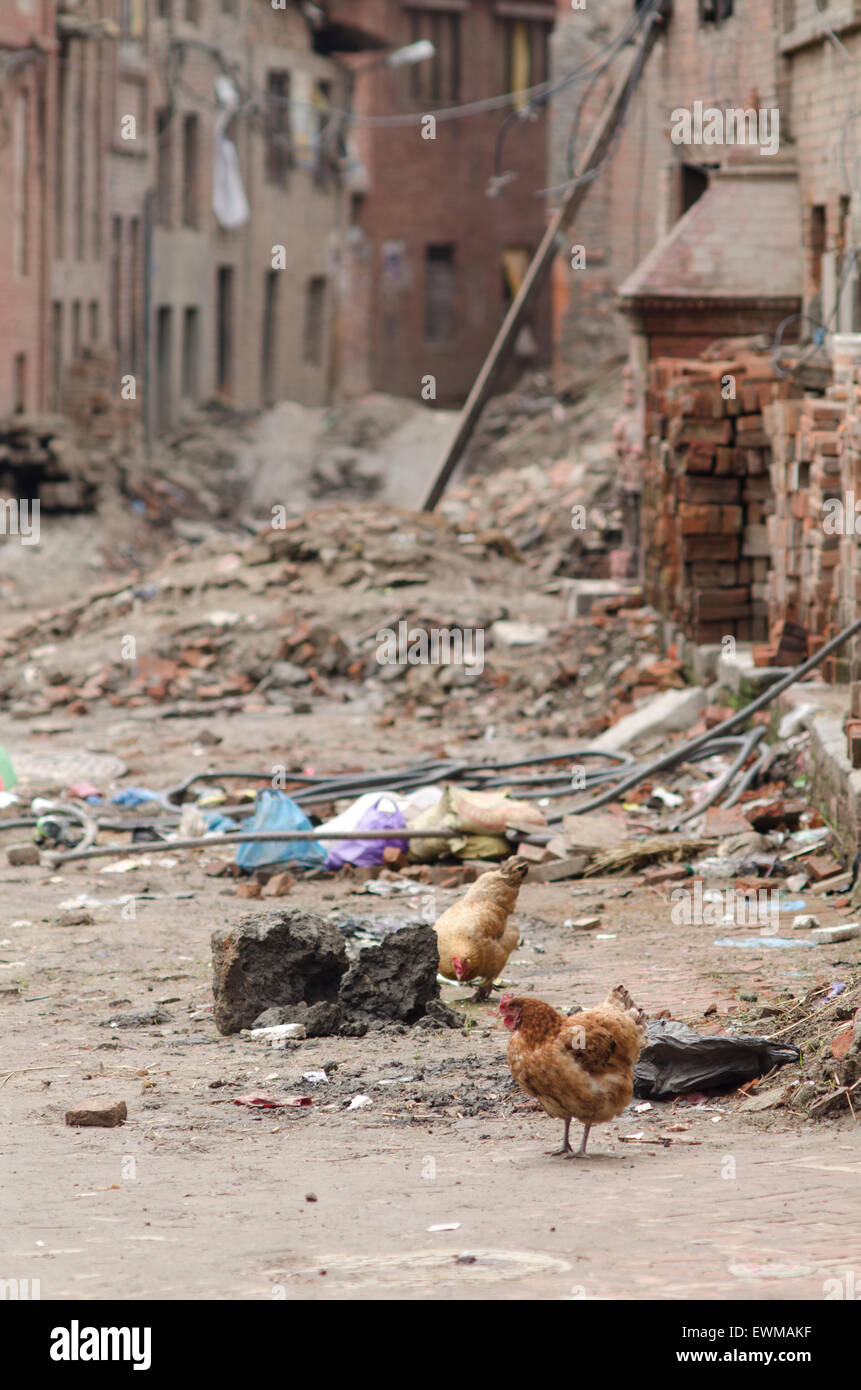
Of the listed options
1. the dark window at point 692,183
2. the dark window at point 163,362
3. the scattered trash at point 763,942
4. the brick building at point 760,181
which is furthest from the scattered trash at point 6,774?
the dark window at point 163,362

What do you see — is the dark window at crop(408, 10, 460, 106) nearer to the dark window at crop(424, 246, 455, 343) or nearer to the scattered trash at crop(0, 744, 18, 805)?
the dark window at crop(424, 246, 455, 343)

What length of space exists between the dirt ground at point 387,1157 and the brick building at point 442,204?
3779 centimetres

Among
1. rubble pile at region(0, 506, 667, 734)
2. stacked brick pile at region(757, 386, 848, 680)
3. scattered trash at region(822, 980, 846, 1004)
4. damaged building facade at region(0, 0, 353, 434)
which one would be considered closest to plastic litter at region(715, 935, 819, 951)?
scattered trash at region(822, 980, 846, 1004)

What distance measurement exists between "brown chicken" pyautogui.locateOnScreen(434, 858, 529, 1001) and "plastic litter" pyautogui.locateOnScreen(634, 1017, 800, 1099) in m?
1.49

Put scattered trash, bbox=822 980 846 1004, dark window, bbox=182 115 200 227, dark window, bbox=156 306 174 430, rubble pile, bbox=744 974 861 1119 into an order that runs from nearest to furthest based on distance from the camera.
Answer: rubble pile, bbox=744 974 861 1119 → scattered trash, bbox=822 980 846 1004 → dark window, bbox=156 306 174 430 → dark window, bbox=182 115 200 227

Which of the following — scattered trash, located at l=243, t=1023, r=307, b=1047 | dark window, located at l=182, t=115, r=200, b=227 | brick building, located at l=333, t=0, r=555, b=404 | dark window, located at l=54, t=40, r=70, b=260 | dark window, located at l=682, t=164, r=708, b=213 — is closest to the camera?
scattered trash, located at l=243, t=1023, r=307, b=1047

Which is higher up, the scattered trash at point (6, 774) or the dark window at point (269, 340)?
the dark window at point (269, 340)

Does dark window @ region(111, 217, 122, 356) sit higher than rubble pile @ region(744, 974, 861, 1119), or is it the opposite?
dark window @ region(111, 217, 122, 356)

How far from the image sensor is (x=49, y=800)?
Answer: 1271 cm

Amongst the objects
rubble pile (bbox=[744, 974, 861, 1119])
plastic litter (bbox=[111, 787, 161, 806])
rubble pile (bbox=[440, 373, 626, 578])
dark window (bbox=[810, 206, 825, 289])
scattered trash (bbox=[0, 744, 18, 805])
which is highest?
dark window (bbox=[810, 206, 825, 289])

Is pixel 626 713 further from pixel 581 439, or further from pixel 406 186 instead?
pixel 406 186

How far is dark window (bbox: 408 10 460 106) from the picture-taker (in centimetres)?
4625

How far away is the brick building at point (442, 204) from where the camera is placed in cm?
4559

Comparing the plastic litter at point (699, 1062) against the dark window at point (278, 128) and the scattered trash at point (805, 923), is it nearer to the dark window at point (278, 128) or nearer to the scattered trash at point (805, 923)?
the scattered trash at point (805, 923)
